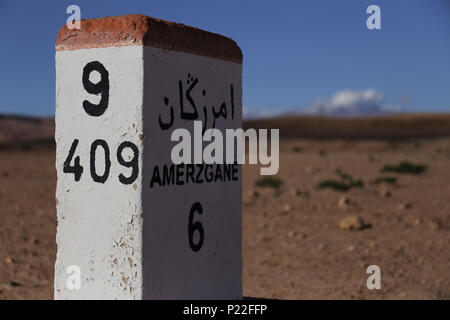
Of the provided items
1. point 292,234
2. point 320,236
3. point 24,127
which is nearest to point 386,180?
point 320,236

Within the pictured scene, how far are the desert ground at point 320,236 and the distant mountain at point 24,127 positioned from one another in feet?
188

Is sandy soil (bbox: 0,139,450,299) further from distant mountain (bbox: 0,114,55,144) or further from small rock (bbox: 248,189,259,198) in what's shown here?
distant mountain (bbox: 0,114,55,144)

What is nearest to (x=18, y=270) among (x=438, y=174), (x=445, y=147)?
(x=438, y=174)

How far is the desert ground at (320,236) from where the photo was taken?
7.90 metres

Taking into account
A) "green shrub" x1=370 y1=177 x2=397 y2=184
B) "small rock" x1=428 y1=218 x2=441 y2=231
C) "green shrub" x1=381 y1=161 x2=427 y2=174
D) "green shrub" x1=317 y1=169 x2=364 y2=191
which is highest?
"green shrub" x1=381 y1=161 x2=427 y2=174

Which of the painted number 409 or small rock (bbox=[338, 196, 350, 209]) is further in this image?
small rock (bbox=[338, 196, 350, 209])

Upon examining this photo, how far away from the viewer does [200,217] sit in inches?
182

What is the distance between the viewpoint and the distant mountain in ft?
228

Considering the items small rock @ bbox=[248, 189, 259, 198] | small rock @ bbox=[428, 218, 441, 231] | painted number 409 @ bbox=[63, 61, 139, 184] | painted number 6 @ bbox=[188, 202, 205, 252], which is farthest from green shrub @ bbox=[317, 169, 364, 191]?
painted number 409 @ bbox=[63, 61, 139, 184]

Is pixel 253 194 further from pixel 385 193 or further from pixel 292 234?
pixel 292 234

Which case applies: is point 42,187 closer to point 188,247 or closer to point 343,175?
point 343,175

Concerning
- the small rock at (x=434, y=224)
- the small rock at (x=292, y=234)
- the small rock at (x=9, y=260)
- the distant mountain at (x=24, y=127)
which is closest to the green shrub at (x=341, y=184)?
the small rock at (x=434, y=224)

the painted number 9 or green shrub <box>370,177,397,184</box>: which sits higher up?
the painted number 9
